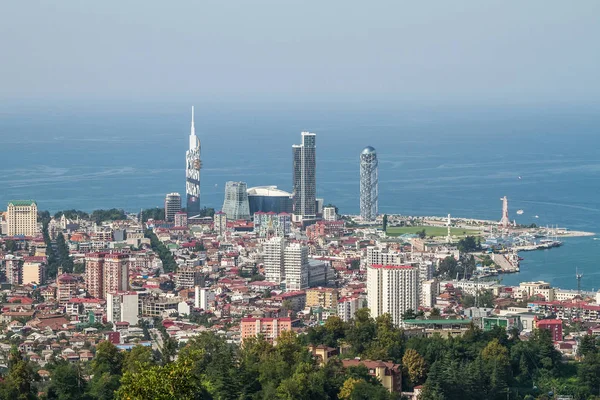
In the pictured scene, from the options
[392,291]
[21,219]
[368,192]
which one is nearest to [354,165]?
[368,192]

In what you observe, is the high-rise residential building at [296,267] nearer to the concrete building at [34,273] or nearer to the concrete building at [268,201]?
the concrete building at [34,273]

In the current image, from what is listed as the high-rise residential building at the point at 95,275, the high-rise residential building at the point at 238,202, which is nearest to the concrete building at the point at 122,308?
the high-rise residential building at the point at 95,275

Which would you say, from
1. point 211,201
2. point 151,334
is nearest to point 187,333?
point 151,334

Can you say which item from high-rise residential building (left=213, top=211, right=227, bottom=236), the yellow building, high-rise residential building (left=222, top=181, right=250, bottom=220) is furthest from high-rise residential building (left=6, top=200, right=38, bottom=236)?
the yellow building

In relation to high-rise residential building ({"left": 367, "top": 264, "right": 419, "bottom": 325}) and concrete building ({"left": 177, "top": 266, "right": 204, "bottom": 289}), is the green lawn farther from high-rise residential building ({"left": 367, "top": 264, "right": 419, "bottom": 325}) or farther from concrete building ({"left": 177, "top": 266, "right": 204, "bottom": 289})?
high-rise residential building ({"left": 367, "top": 264, "right": 419, "bottom": 325})

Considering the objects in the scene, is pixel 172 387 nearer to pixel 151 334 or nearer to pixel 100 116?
pixel 151 334

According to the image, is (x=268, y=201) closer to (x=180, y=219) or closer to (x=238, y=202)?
(x=238, y=202)
